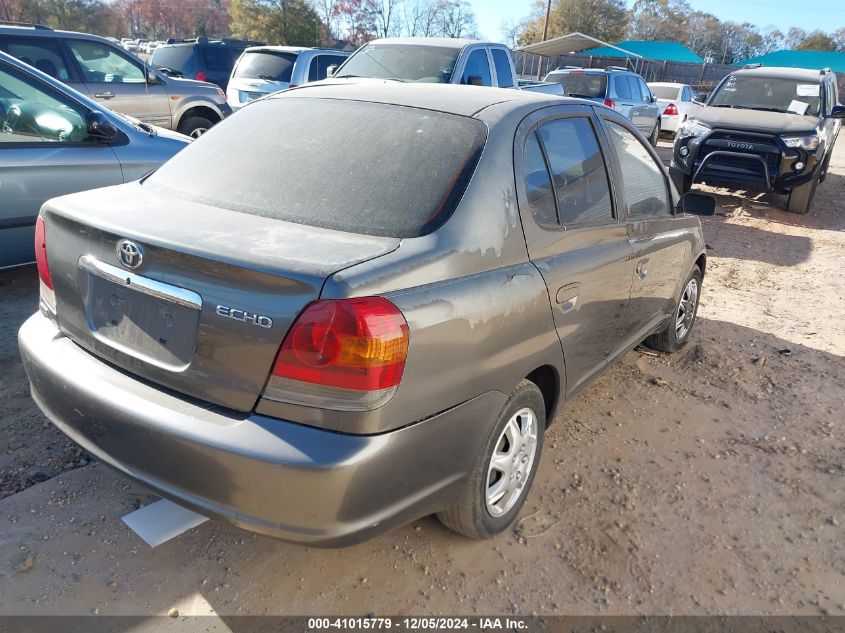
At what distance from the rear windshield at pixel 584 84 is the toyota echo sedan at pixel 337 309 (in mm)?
12189

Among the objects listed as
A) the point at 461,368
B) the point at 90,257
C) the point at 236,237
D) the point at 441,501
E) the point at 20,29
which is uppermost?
the point at 20,29

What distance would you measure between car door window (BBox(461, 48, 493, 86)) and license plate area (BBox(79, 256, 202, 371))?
7.61 m

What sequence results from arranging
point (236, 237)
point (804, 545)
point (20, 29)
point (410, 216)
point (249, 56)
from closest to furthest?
point (236, 237) → point (410, 216) → point (804, 545) → point (20, 29) → point (249, 56)

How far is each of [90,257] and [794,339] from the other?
4.95 metres

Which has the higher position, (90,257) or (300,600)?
(90,257)

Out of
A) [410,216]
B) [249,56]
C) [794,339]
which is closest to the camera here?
[410,216]

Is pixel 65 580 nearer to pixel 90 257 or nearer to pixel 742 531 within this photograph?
pixel 90 257

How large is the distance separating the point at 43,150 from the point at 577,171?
12.1 ft

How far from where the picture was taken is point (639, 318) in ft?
12.2

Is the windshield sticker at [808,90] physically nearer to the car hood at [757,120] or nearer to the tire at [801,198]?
the car hood at [757,120]

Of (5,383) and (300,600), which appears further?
(5,383)

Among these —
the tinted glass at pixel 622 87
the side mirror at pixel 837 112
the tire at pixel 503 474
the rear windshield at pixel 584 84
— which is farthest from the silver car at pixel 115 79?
the side mirror at pixel 837 112

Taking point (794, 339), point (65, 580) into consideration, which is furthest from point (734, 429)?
point (65, 580)

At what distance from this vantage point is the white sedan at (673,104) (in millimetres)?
18016
